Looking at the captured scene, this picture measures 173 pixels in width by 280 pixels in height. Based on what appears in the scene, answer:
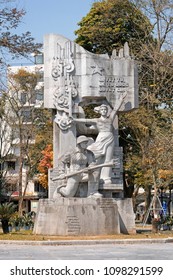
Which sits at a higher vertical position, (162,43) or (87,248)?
(162,43)

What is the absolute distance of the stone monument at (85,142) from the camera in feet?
69.4

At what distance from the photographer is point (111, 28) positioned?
35594 millimetres

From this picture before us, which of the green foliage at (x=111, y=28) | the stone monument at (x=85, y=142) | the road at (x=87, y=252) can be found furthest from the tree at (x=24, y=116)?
the road at (x=87, y=252)

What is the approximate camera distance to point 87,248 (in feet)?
56.1

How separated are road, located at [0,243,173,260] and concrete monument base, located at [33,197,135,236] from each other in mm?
2708

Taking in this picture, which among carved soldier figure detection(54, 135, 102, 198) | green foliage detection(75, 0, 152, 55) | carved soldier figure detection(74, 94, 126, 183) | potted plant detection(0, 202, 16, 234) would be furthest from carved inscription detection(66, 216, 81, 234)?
green foliage detection(75, 0, 152, 55)

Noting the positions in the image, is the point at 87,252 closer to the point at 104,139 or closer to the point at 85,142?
the point at 85,142

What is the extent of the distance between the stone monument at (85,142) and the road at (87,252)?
2.89 m

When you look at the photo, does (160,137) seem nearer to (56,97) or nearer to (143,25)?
(56,97)

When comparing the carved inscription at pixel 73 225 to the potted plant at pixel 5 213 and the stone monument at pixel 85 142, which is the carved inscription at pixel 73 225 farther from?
the potted plant at pixel 5 213

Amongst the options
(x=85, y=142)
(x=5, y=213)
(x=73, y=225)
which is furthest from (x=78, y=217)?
(x=5, y=213)

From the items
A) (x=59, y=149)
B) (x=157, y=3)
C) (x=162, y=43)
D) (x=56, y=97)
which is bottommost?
(x=59, y=149)

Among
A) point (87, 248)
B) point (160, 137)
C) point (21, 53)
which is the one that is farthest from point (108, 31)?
point (87, 248)

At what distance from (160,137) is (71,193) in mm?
7380
